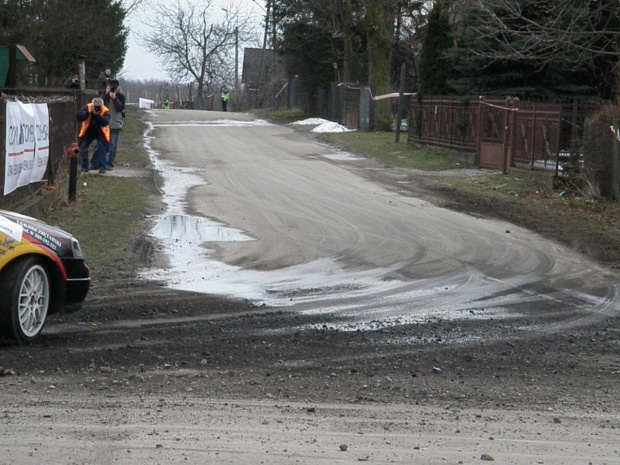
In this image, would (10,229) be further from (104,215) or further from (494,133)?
(494,133)

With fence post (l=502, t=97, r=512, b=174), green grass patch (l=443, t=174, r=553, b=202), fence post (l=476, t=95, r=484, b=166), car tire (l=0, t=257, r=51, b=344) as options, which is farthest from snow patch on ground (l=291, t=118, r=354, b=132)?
car tire (l=0, t=257, r=51, b=344)

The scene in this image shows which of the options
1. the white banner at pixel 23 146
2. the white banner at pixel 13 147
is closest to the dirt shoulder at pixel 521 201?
the white banner at pixel 23 146

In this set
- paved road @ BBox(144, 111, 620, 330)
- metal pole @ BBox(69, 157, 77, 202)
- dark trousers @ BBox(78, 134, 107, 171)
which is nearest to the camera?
paved road @ BBox(144, 111, 620, 330)

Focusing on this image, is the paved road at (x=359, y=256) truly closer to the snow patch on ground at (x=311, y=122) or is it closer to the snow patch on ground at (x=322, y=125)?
the snow patch on ground at (x=322, y=125)

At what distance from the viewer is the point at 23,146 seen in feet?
41.0

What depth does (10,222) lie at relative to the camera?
707 cm

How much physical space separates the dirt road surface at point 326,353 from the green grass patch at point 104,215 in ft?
1.26

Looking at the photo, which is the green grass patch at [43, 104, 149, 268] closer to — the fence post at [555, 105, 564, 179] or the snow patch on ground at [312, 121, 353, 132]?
the fence post at [555, 105, 564, 179]

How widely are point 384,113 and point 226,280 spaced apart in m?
28.3

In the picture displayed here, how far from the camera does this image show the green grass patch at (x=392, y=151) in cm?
2459

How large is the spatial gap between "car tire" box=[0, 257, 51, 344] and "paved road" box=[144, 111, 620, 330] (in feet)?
7.74

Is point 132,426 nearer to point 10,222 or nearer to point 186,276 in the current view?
point 10,222

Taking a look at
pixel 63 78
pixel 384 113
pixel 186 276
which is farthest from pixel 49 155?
pixel 384 113

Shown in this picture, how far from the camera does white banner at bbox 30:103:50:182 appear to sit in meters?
13.4
